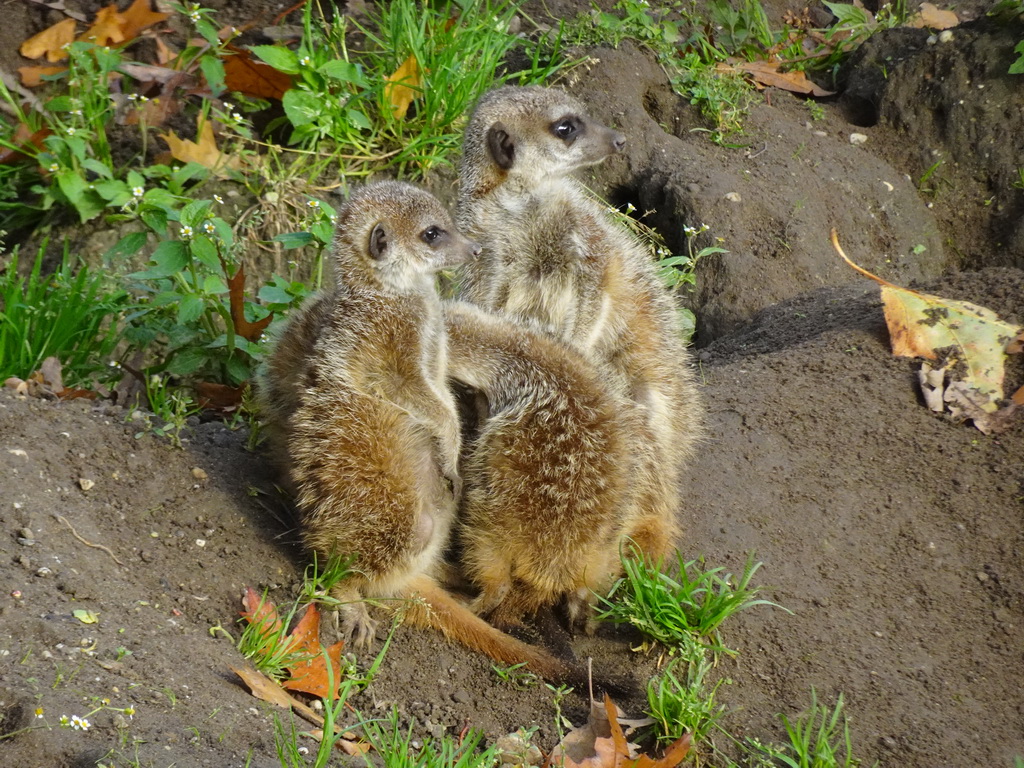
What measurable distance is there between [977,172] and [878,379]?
2750 mm

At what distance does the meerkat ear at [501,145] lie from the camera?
14.8ft

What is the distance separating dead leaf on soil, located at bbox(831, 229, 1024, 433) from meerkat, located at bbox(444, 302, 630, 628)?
1673 millimetres

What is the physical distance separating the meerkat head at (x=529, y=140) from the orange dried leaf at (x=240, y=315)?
3.47 feet

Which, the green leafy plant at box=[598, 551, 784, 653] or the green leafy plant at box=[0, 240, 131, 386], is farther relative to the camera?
the green leafy plant at box=[0, 240, 131, 386]

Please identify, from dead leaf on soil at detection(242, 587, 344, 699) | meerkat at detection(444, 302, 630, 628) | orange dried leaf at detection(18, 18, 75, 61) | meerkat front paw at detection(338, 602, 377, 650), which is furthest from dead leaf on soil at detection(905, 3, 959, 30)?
dead leaf on soil at detection(242, 587, 344, 699)

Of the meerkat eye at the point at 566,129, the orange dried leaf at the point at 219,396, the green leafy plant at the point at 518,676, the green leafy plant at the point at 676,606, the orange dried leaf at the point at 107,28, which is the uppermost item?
A: the meerkat eye at the point at 566,129

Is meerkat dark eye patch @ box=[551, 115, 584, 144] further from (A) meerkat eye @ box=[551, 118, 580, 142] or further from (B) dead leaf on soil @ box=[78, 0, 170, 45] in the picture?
(B) dead leaf on soil @ box=[78, 0, 170, 45]

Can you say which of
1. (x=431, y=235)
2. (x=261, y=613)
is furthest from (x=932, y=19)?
(x=261, y=613)

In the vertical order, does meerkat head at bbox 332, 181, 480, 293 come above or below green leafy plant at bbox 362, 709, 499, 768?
above

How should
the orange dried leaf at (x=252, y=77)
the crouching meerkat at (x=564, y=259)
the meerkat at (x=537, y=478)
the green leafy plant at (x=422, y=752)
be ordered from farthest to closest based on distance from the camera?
1. the orange dried leaf at (x=252, y=77)
2. the crouching meerkat at (x=564, y=259)
3. the meerkat at (x=537, y=478)
4. the green leafy plant at (x=422, y=752)

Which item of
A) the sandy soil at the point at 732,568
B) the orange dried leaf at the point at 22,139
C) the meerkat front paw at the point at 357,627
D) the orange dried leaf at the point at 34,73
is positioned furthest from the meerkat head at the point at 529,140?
the orange dried leaf at the point at 34,73

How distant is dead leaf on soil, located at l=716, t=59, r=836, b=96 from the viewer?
7469 millimetres

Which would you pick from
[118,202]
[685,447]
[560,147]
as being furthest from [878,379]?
[118,202]

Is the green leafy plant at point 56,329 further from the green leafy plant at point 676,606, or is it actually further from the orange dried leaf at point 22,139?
the green leafy plant at point 676,606
